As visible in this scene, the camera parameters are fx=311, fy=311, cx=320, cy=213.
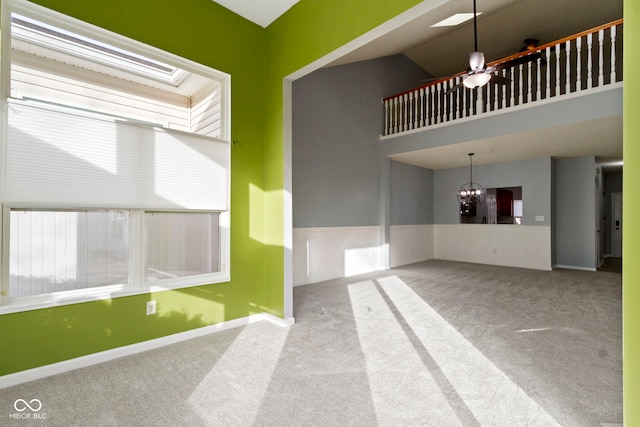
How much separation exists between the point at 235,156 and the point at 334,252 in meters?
3.26

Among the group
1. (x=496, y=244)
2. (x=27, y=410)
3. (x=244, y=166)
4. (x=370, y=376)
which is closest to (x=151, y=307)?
(x=27, y=410)

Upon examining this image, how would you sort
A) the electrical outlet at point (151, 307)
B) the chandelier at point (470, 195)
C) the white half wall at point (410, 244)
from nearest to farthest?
the electrical outlet at point (151, 307), the white half wall at point (410, 244), the chandelier at point (470, 195)

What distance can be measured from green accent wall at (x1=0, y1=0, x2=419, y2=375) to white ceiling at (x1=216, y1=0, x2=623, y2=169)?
7.47 feet

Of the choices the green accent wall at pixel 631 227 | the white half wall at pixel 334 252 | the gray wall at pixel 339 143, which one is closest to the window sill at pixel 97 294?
the white half wall at pixel 334 252

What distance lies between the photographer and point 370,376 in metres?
2.20

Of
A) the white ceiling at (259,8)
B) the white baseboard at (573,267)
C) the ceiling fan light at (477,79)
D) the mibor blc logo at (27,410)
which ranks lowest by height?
the white baseboard at (573,267)

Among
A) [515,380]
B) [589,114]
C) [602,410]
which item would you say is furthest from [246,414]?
[589,114]

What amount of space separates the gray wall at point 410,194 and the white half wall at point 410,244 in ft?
0.55

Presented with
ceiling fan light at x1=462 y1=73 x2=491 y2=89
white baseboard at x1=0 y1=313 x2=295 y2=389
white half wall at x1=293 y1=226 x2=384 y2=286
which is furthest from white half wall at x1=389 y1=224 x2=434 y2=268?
white baseboard at x1=0 y1=313 x2=295 y2=389

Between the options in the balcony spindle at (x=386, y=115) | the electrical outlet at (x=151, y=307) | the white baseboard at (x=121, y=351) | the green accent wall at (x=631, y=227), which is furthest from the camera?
the balcony spindle at (x=386, y=115)

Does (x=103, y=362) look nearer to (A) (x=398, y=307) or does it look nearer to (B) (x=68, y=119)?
(B) (x=68, y=119)

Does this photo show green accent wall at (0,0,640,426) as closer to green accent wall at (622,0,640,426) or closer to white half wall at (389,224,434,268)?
green accent wall at (622,0,640,426)

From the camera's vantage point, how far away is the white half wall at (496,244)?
277 inches

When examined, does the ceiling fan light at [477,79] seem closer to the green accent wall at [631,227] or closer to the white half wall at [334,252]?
the green accent wall at [631,227]
